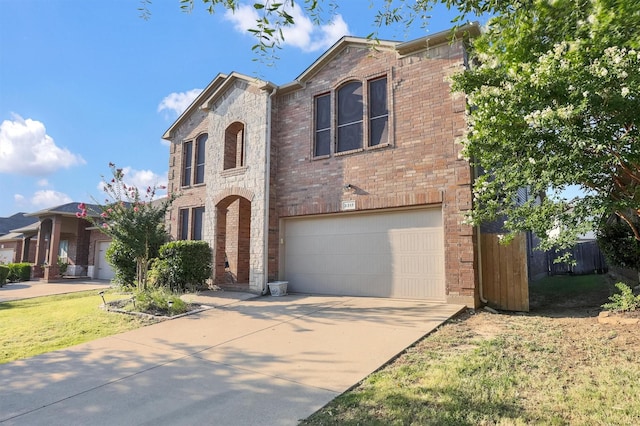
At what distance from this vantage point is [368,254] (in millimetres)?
10352

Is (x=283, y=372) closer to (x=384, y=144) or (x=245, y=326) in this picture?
(x=245, y=326)

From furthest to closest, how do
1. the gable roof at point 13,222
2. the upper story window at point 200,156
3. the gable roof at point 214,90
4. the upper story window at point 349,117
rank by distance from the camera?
the gable roof at point 13,222 → the upper story window at point 200,156 → the gable roof at point 214,90 → the upper story window at point 349,117

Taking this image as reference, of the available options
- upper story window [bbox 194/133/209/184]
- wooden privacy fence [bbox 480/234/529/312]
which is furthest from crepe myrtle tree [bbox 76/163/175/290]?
wooden privacy fence [bbox 480/234/529/312]

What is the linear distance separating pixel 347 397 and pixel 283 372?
115 centimetres

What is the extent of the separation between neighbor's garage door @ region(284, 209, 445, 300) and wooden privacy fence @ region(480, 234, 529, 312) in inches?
42.0

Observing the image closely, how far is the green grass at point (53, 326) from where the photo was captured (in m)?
6.32

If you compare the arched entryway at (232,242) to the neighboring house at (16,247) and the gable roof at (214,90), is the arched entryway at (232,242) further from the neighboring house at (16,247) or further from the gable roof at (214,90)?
the neighboring house at (16,247)

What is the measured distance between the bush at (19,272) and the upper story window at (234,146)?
17892 mm

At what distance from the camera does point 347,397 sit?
3865 millimetres

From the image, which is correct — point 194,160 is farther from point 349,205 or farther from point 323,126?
point 349,205

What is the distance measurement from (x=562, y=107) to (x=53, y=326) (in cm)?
1010

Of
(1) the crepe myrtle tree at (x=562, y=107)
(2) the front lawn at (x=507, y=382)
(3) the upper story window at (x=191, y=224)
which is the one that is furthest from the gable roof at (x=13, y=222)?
(1) the crepe myrtle tree at (x=562, y=107)

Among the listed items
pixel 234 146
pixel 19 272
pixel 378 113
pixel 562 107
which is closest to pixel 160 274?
pixel 234 146

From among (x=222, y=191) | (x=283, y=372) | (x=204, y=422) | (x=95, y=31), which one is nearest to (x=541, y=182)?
(x=283, y=372)
